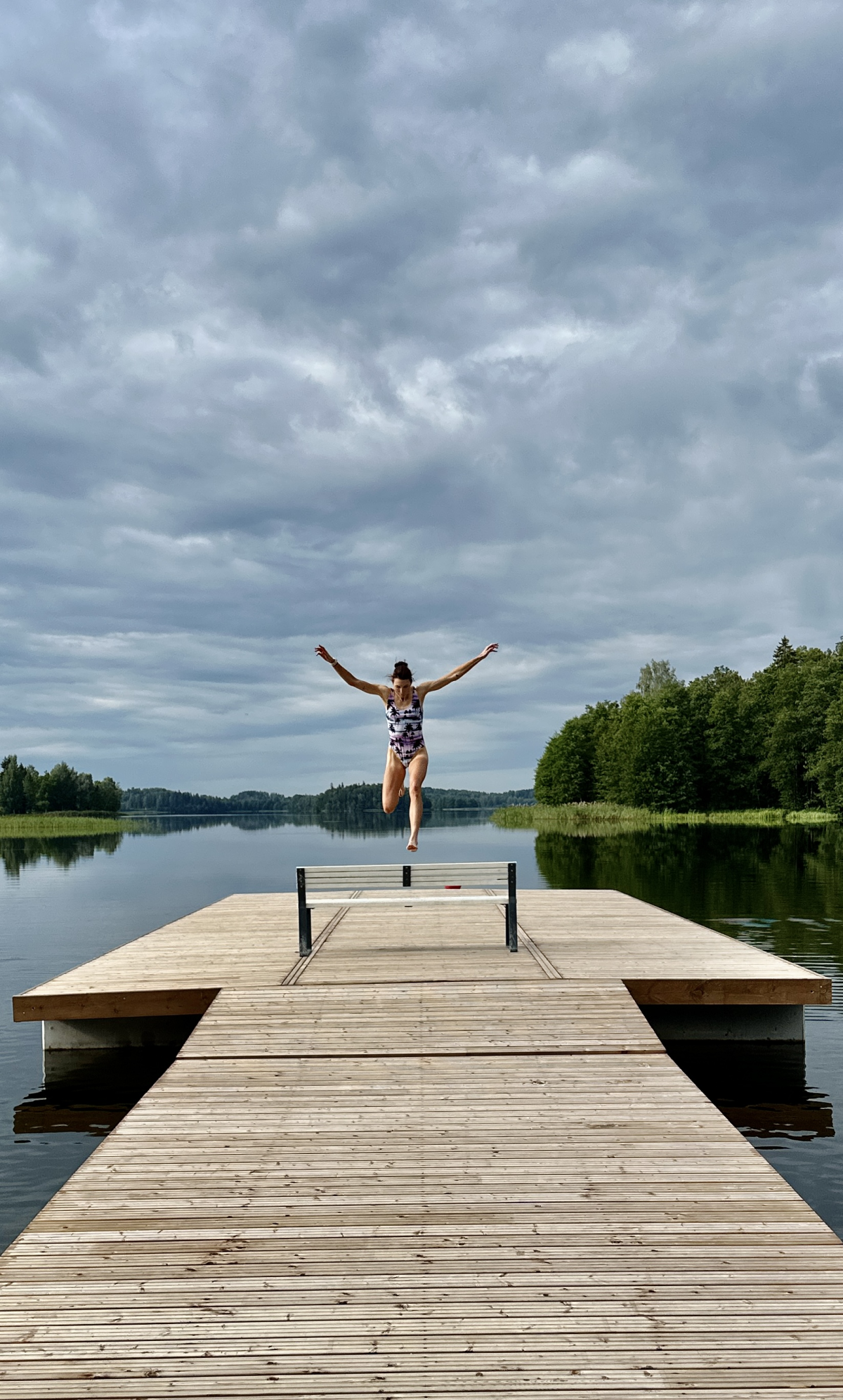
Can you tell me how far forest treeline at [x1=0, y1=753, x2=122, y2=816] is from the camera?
125625mm

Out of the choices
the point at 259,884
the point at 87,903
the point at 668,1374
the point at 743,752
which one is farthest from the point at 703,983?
the point at 743,752

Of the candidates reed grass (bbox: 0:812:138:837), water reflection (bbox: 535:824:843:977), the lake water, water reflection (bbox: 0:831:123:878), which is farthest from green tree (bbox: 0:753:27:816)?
water reflection (bbox: 535:824:843:977)

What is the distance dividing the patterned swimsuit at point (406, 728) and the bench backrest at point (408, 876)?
1.40m

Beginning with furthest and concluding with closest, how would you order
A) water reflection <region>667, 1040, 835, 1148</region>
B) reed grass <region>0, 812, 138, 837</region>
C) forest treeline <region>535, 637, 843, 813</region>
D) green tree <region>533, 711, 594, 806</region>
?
1. green tree <region>533, 711, 594, 806</region>
2. reed grass <region>0, 812, 138, 837</region>
3. forest treeline <region>535, 637, 843, 813</region>
4. water reflection <region>667, 1040, 835, 1148</region>

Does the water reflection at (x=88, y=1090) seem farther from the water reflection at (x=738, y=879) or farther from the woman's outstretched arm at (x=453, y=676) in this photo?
the water reflection at (x=738, y=879)

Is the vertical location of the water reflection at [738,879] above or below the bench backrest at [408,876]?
below

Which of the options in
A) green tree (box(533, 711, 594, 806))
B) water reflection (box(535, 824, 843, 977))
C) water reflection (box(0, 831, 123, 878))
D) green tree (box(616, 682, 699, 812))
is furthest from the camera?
green tree (box(533, 711, 594, 806))

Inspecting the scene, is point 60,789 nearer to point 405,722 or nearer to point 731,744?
point 731,744

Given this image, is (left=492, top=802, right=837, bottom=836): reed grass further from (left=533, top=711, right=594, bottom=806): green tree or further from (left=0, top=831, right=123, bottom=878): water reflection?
(left=0, top=831, right=123, bottom=878): water reflection

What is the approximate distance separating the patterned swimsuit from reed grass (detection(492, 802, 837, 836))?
155ft

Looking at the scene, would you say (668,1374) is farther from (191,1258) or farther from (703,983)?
(703,983)

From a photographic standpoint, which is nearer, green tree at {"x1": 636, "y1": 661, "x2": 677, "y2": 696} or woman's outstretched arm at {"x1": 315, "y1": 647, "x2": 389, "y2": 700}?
woman's outstretched arm at {"x1": 315, "y1": 647, "x2": 389, "y2": 700}

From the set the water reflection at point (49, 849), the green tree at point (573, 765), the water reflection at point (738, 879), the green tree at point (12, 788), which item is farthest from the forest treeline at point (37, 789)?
the water reflection at point (738, 879)

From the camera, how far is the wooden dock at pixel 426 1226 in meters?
3.49
